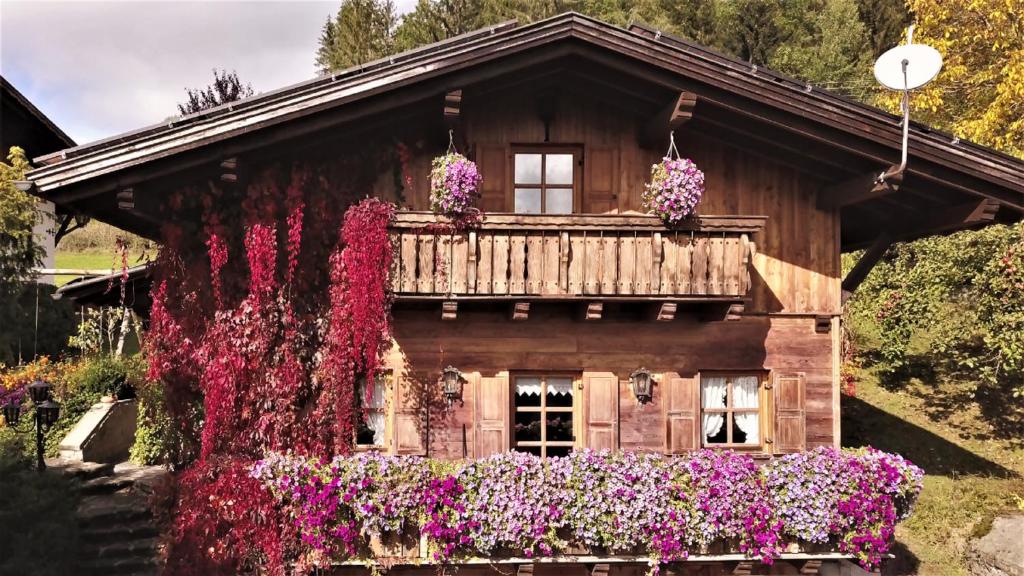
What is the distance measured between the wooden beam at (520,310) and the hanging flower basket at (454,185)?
1.48m

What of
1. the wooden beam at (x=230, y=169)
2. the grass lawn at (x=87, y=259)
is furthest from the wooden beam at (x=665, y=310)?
the grass lawn at (x=87, y=259)

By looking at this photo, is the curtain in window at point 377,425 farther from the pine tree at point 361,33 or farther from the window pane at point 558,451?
the pine tree at point 361,33

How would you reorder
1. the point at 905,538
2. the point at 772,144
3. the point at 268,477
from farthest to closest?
the point at 905,538 → the point at 772,144 → the point at 268,477

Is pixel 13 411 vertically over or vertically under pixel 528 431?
under

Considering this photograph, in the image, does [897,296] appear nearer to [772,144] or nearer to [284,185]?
[772,144]

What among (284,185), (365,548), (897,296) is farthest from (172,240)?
(897,296)

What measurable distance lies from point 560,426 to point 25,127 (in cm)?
2151

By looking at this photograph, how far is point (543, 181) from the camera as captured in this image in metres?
9.23

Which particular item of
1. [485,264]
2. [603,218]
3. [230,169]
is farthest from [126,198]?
[603,218]

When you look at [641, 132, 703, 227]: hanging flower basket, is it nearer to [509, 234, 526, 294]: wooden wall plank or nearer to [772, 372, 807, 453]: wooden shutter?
[509, 234, 526, 294]: wooden wall plank

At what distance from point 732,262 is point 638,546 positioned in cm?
409

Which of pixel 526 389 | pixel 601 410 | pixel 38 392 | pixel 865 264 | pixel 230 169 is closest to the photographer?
pixel 230 169

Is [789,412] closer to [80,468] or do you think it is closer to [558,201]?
[558,201]

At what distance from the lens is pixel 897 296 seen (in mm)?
15812
